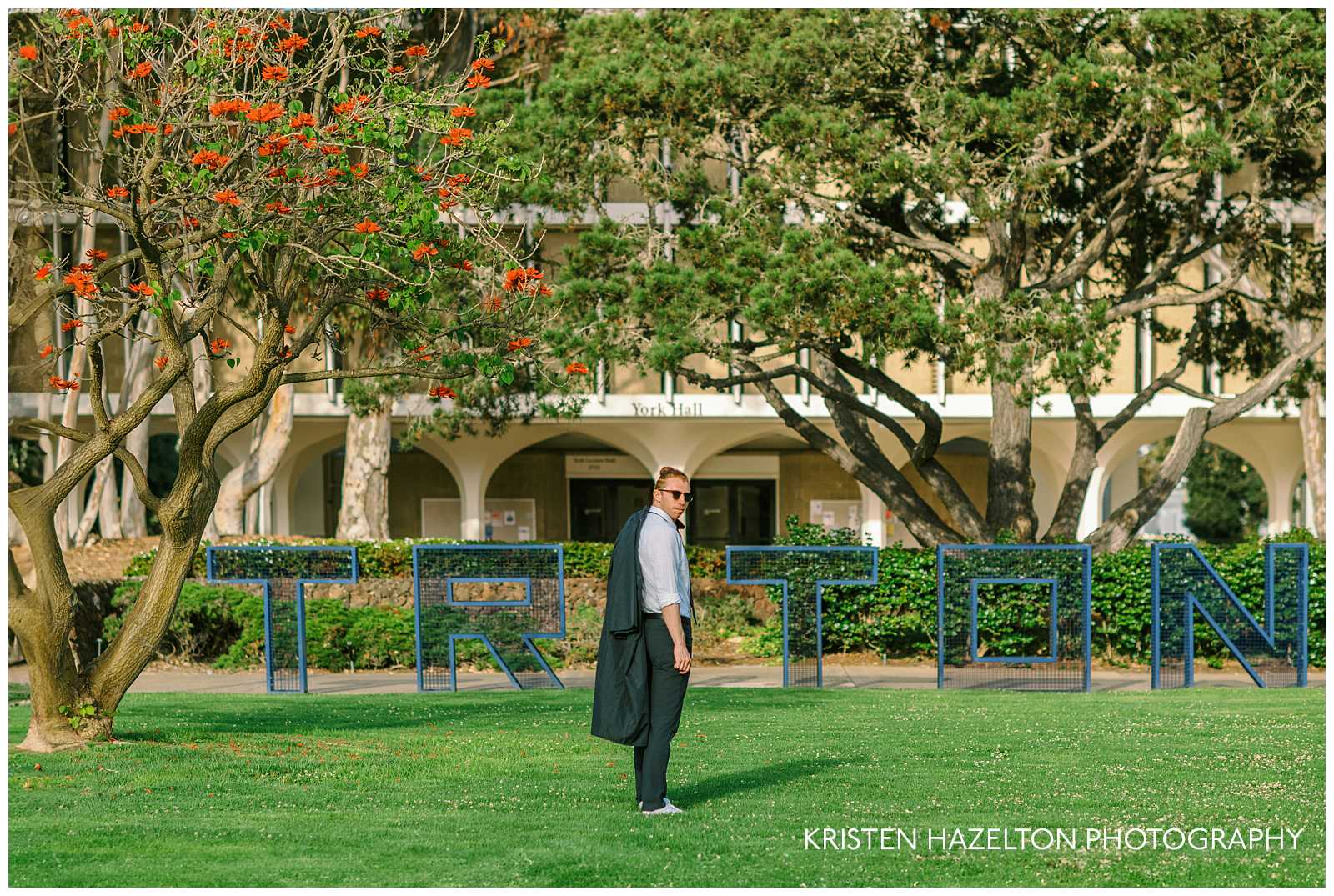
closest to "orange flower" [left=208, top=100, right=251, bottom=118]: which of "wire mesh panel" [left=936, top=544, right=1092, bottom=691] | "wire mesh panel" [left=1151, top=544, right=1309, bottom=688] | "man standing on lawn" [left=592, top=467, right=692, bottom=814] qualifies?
"man standing on lawn" [left=592, top=467, right=692, bottom=814]

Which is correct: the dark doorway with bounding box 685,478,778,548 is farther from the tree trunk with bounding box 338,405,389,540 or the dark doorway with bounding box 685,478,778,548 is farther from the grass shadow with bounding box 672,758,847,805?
the grass shadow with bounding box 672,758,847,805

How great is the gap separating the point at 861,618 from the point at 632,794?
35.4ft

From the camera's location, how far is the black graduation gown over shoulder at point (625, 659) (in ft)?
25.7

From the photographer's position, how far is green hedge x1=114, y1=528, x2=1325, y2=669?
18359 mm

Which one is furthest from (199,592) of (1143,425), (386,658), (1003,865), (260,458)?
(1143,425)

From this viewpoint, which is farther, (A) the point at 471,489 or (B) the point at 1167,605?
(A) the point at 471,489

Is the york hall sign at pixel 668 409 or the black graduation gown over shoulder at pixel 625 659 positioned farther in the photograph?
the york hall sign at pixel 668 409

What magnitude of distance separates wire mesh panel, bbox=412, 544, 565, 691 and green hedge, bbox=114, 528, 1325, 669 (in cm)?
81

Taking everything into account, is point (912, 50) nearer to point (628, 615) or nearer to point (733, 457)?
point (628, 615)

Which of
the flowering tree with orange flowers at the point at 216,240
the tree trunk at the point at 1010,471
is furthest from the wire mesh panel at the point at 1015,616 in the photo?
the flowering tree with orange flowers at the point at 216,240

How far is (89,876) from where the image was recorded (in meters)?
6.74

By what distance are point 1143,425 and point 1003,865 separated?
87.1 ft

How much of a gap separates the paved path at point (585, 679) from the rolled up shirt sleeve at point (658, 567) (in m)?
9.01

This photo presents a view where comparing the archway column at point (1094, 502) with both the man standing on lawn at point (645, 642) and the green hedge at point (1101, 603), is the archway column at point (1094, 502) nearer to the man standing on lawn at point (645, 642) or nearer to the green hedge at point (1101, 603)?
the green hedge at point (1101, 603)
